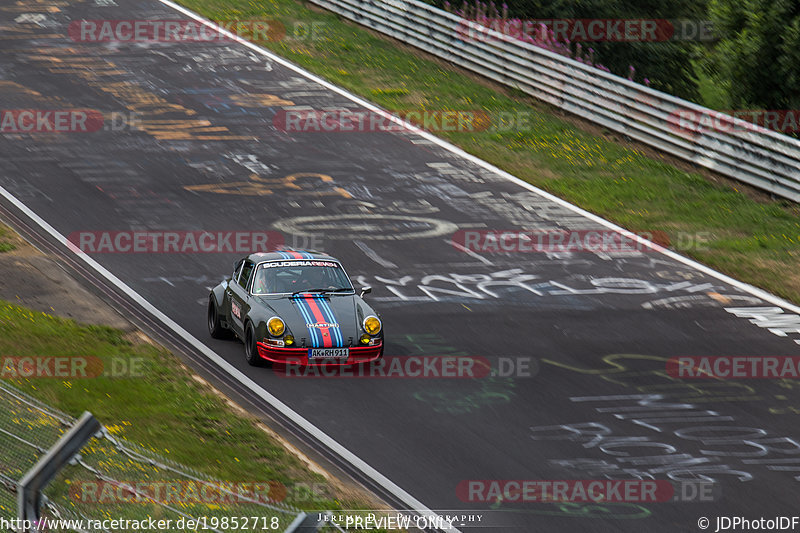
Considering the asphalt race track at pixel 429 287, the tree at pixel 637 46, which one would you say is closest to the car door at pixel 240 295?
the asphalt race track at pixel 429 287

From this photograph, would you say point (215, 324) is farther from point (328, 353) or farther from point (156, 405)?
point (156, 405)

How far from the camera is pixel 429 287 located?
16.8 m

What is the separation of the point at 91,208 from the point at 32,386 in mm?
7964

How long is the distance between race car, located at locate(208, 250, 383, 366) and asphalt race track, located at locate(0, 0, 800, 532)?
34cm

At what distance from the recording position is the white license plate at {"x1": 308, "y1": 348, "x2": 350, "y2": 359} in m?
13.5

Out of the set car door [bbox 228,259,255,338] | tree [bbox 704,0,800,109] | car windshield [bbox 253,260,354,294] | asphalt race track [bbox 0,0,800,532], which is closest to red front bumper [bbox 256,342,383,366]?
asphalt race track [bbox 0,0,800,532]

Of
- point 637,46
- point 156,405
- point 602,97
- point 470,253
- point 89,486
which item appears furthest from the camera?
point 637,46

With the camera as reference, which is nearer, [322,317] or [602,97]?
[322,317]

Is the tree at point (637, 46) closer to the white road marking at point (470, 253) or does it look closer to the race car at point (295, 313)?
the white road marking at point (470, 253)

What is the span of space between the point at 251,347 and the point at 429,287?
392cm

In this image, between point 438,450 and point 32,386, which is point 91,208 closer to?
point 32,386

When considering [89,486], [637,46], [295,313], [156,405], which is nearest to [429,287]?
[295,313]

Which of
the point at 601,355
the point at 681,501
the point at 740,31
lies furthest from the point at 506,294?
the point at 740,31

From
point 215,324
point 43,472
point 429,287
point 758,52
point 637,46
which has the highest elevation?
point 758,52
